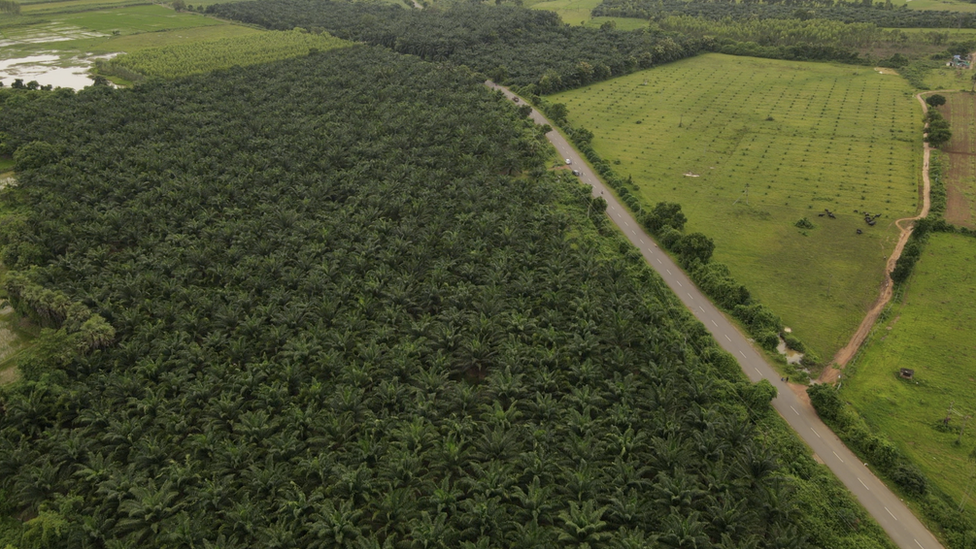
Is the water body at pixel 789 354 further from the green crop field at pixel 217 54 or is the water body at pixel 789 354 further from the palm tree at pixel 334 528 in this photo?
the green crop field at pixel 217 54

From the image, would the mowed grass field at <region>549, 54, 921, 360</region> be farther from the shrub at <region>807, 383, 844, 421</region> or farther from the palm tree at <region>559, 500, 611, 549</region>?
the palm tree at <region>559, 500, 611, 549</region>

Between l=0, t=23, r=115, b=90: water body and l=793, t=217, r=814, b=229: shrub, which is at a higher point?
l=0, t=23, r=115, b=90: water body

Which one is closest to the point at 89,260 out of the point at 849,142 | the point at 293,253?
the point at 293,253

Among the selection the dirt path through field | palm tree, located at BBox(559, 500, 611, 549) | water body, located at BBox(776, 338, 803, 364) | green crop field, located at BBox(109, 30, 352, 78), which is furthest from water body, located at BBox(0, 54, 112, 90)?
the dirt path through field

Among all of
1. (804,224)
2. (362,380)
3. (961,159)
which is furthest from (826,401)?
Answer: (961,159)

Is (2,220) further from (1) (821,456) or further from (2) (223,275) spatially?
(1) (821,456)

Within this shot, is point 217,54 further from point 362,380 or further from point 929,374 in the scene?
point 929,374
